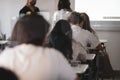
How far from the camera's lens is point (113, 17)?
24.0ft

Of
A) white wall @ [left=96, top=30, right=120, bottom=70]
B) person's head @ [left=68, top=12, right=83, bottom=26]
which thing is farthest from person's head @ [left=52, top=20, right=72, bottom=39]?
white wall @ [left=96, top=30, right=120, bottom=70]

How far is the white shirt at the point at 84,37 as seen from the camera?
15.6 ft

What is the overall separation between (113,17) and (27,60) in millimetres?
5694

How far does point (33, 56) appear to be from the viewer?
6.10 feet

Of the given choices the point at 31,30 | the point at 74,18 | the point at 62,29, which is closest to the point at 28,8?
the point at 74,18

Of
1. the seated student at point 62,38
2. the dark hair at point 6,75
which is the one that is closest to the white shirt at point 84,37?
the seated student at point 62,38

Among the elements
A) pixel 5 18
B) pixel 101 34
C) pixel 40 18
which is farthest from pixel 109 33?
pixel 40 18

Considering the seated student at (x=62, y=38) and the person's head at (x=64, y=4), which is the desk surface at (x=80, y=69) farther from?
the person's head at (x=64, y=4)

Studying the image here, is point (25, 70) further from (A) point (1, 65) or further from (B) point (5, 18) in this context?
(B) point (5, 18)

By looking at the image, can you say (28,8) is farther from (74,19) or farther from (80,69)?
(80,69)

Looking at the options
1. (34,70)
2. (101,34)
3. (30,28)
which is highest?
(30,28)

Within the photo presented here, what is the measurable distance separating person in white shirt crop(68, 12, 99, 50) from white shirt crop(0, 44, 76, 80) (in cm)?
270

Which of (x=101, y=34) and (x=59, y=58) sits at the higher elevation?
(x=59, y=58)

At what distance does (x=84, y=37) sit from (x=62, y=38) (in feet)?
4.70
